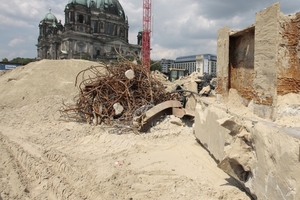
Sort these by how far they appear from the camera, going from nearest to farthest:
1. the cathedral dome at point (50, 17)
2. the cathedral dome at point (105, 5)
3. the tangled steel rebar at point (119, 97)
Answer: the tangled steel rebar at point (119, 97) → the cathedral dome at point (105, 5) → the cathedral dome at point (50, 17)

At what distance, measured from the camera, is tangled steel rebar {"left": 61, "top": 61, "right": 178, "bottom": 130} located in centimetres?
644

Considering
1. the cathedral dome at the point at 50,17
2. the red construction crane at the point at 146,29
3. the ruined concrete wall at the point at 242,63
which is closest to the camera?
the ruined concrete wall at the point at 242,63

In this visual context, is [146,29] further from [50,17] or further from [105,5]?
[50,17]

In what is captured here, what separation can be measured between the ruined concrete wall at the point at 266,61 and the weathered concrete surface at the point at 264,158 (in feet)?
1.26

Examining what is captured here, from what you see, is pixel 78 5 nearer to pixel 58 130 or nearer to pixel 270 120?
pixel 58 130

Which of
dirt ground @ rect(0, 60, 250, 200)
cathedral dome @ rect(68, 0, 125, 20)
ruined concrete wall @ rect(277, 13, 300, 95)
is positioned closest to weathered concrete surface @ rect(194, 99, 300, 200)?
dirt ground @ rect(0, 60, 250, 200)

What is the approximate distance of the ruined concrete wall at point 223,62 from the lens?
404 centimetres

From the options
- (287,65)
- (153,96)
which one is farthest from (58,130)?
(287,65)

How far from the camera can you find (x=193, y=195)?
278cm

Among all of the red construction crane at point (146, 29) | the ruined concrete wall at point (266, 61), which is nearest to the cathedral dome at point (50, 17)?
the red construction crane at point (146, 29)

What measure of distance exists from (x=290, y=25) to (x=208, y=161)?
221 cm

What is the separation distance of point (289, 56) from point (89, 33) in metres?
49.2

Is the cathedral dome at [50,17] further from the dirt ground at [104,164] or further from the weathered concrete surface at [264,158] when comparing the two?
the weathered concrete surface at [264,158]

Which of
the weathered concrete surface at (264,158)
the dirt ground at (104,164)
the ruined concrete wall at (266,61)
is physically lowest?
the dirt ground at (104,164)
